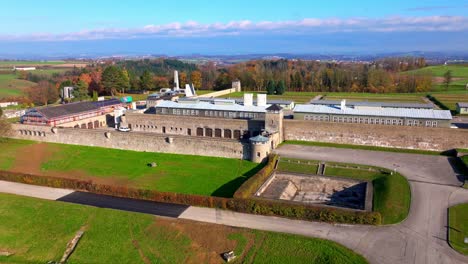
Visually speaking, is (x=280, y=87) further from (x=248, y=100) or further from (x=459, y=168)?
(x=459, y=168)

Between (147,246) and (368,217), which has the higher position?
(368,217)

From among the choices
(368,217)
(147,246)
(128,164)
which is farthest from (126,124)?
(368,217)

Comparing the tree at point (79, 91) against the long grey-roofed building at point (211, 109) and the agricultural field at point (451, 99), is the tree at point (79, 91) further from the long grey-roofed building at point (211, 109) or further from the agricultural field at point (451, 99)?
the agricultural field at point (451, 99)

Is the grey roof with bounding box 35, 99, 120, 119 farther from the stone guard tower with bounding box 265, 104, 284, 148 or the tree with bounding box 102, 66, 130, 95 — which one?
the stone guard tower with bounding box 265, 104, 284, 148

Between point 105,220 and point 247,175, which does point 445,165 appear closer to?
point 247,175

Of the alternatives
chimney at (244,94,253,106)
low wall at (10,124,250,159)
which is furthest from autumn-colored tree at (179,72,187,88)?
low wall at (10,124,250,159)

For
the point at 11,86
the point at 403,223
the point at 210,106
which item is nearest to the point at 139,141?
the point at 210,106
